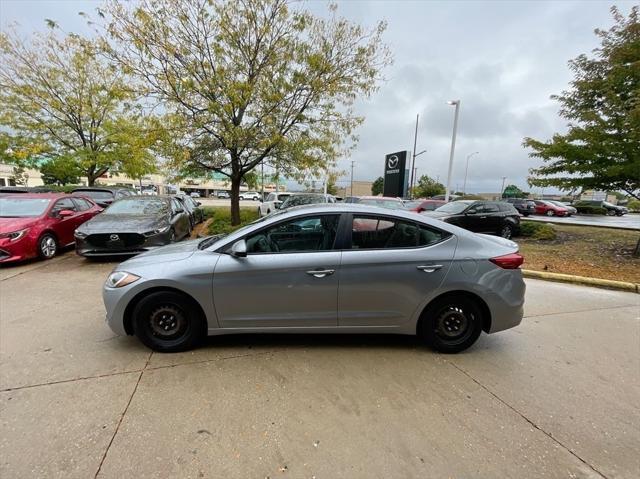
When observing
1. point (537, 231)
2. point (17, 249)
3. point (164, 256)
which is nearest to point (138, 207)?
point (17, 249)

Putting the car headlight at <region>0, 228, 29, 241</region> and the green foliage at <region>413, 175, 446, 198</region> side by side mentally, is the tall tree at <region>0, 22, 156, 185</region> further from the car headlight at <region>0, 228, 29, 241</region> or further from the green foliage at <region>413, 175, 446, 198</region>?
the green foliage at <region>413, 175, 446, 198</region>

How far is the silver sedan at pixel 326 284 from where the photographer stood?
295 cm

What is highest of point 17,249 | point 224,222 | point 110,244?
point 110,244

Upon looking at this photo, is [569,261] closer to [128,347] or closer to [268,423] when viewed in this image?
[268,423]

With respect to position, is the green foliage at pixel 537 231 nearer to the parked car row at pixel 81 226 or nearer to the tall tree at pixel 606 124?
the tall tree at pixel 606 124

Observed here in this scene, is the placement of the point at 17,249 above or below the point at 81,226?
below

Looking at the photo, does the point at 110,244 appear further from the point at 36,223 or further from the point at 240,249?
the point at 240,249

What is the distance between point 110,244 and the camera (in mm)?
6211

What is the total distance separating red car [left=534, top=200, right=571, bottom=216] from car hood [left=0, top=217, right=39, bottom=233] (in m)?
33.8

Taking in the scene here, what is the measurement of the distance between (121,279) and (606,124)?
1077 centimetres

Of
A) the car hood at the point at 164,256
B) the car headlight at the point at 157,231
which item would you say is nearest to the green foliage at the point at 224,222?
the car headlight at the point at 157,231

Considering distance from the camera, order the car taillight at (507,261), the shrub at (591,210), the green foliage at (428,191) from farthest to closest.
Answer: the green foliage at (428,191), the shrub at (591,210), the car taillight at (507,261)

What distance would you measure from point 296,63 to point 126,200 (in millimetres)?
6260

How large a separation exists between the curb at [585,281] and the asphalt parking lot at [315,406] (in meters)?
2.49
